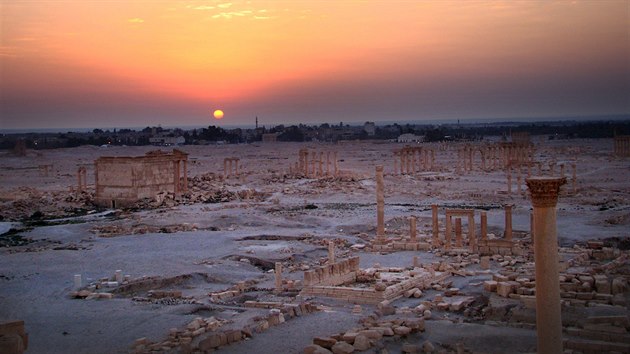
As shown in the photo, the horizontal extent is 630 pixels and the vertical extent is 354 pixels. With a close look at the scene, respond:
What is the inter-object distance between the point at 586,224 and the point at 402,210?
9.65 metres

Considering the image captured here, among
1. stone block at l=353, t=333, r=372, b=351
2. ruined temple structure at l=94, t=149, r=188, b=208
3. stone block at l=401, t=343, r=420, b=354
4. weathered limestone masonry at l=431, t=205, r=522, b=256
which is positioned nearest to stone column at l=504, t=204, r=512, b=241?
weathered limestone masonry at l=431, t=205, r=522, b=256

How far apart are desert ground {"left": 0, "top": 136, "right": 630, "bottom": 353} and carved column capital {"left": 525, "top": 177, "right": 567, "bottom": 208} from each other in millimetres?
2975

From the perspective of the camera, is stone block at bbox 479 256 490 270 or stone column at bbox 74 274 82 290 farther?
stone block at bbox 479 256 490 270

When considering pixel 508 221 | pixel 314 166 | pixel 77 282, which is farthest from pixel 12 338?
pixel 314 166

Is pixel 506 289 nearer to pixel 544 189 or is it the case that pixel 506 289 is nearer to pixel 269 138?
pixel 544 189

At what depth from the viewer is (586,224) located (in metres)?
29.1

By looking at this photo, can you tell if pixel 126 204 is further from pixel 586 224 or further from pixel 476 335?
pixel 476 335

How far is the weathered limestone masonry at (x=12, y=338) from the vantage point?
10750mm

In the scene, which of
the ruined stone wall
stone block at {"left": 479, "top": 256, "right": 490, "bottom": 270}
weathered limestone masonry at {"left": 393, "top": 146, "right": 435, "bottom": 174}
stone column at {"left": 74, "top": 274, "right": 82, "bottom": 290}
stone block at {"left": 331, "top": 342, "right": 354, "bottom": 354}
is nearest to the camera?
stone block at {"left": 331, "top": 342, "right": 354, "bottom": 354}

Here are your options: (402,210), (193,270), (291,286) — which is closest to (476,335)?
(291,286)

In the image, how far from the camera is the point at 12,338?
11.0 metres

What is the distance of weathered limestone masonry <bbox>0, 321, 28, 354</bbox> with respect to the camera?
1075 cm

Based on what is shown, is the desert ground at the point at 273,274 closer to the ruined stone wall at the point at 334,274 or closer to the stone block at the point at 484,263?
the stone block at the point at 484,263

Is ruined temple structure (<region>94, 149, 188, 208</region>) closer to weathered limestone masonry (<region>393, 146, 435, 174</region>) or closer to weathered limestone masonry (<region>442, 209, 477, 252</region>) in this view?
weathered limestone masonry (<region>442, 209, 477, 252</region>)
